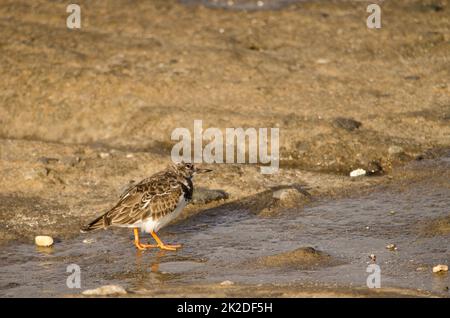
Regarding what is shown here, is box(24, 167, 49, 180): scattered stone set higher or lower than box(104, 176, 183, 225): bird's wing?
higher

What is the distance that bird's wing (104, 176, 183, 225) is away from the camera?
10.5 metres

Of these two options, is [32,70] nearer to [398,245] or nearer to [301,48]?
[301,48]

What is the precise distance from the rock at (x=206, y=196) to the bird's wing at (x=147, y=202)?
33.0 inches

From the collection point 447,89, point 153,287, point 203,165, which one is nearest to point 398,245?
point 153,287

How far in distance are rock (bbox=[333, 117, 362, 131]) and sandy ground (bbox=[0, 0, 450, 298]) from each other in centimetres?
3

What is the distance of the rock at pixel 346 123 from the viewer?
13.4 metres

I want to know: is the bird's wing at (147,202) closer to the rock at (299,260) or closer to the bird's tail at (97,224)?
the bird's tail at (97,224)

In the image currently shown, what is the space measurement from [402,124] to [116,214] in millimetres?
4811

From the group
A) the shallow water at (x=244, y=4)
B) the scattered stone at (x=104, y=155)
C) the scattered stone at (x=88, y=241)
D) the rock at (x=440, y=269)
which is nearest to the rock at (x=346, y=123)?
the scattered stone at (x=104, y=155)

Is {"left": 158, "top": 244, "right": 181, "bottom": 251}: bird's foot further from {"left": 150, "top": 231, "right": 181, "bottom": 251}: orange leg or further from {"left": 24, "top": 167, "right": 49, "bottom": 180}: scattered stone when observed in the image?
{"left": 24, "top": 167, "right": 49, "bottom": 180}: scattered stone

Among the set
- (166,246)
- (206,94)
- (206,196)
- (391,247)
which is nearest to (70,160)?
(206,196)

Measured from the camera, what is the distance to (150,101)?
1457 cm

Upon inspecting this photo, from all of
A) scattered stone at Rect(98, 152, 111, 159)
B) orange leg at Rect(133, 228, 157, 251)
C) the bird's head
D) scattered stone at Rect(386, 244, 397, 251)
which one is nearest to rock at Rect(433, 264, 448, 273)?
scattered stone at Rect(386, 244, 397, 251)

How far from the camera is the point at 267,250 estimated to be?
33.2 feet
